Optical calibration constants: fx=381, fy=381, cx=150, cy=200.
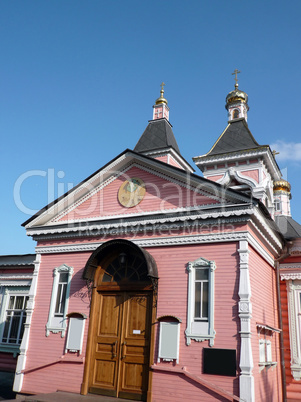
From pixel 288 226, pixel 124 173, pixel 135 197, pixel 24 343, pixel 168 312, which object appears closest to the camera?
pixel 168 312

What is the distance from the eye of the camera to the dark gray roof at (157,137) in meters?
16.7

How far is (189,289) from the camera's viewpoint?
977cm

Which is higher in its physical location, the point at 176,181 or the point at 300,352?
the point at 176,181

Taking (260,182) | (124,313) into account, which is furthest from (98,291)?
(260,182)

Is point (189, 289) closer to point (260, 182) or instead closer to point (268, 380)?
point (268, 380)

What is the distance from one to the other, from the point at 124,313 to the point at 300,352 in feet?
18.5

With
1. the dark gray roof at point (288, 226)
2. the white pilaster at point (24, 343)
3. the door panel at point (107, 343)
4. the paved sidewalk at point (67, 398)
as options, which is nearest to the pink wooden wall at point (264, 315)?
the dark gray roof at point (288, 226)

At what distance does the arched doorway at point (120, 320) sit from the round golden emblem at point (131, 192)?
157 centimetres

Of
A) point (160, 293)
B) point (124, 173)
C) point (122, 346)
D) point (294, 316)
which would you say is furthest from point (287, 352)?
point (124, 173)

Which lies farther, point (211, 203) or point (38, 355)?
Answer: point (38, 355)

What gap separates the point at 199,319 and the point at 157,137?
9.72 meters

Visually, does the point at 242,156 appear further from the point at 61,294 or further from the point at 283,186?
the point at 61,294

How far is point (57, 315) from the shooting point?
11484 mm

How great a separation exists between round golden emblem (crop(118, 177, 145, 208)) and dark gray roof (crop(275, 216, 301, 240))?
559cm
